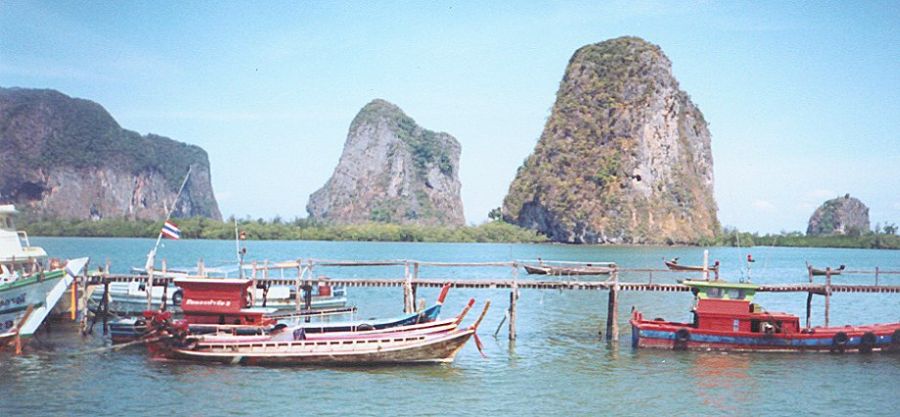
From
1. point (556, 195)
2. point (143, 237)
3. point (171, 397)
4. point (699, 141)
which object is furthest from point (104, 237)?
point (171, 397)

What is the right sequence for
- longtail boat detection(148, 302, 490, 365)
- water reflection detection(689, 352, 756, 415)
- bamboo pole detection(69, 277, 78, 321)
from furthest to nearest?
bamboo pole detection(69, 277, 78, 321), longtail boat detection(148, 302, 490, 365), water reflection detection(689, 352, 756, 415)

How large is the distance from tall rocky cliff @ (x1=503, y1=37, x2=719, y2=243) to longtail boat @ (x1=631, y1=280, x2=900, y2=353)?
130094 millimetres

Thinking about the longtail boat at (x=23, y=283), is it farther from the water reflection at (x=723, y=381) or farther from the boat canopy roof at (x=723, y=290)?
the boat canopy roof at (x=723, y=290)

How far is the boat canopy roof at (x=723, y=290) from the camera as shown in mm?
33344

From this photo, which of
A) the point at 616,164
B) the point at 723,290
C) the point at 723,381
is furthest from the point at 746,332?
the point at 616,164

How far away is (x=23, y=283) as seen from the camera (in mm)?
31578

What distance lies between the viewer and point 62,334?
36188mm

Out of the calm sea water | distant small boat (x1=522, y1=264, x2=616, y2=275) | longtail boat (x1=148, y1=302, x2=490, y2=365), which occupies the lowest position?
the calm sea water

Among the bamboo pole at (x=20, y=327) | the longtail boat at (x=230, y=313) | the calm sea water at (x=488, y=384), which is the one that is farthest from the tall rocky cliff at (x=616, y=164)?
the bamboo pole at (x=20, y=327)

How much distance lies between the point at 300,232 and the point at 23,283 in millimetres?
138961

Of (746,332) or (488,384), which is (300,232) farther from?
(488,384)

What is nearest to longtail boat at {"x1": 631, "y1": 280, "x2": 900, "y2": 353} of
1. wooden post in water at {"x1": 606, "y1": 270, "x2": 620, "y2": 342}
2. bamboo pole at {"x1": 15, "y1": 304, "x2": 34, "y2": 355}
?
wooden post in water at {"x1": 606, "y1": 270, "x2": 620, "y2": 342}

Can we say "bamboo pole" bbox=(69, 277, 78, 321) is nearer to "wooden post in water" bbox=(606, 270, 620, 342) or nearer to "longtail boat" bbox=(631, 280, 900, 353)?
"wooden post in water" bbox=(606, 270, 620, 342)

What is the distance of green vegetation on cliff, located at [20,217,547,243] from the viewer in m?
170
